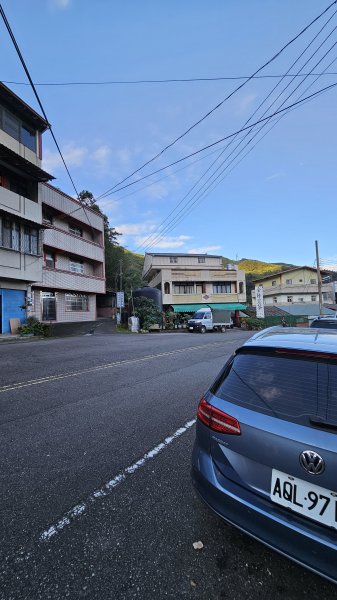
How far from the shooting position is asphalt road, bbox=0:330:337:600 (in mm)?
1708

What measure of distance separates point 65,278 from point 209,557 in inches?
923

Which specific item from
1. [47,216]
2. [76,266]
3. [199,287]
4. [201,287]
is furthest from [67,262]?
[201,287]

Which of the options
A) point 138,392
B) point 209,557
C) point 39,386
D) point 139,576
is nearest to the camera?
point 139,576

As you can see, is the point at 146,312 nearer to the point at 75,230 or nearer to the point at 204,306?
the point at 75,230

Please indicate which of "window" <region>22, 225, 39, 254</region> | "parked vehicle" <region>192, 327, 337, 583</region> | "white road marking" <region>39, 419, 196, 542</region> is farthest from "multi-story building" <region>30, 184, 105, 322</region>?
"parked vehicle" <region>192, 327, 337, 583</region>

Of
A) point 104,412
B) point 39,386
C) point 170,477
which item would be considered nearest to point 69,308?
point 39,386

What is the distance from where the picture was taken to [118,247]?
1777 inches

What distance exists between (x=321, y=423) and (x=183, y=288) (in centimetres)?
3723

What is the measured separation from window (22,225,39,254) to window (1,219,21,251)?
568mm

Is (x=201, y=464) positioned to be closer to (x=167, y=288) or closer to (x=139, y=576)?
(x=139, y=576)

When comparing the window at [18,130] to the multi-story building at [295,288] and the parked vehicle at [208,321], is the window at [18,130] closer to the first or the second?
the parked vehicle at [208,321]

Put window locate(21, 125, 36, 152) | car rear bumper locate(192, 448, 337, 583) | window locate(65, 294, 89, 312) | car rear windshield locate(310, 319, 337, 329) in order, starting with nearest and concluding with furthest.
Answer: car rear bumper locate(192, 448, 337, 583) < car rear windshield locate(310, 319, 337, 329) < window locate(21, 125, 36, 152) < window locate(65, 294, 89, 312)

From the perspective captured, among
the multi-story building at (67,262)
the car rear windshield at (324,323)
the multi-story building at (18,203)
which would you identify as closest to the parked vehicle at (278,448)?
the car rear windshield at (324,323)

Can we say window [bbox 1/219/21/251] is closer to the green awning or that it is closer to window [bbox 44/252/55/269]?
window [bbox 44/252/55/269]
